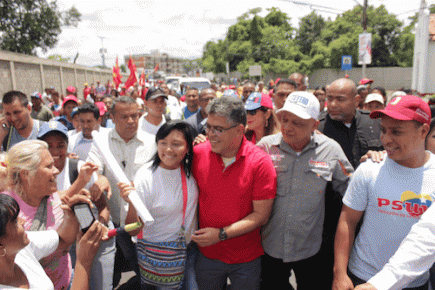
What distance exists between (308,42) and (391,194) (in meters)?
42.3

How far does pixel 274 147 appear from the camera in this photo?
2.46 m

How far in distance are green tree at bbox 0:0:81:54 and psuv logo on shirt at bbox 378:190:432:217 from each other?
1052 inches

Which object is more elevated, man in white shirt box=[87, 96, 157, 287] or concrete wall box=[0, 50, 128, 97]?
concrete wall box=[0, 50, 128, 97]

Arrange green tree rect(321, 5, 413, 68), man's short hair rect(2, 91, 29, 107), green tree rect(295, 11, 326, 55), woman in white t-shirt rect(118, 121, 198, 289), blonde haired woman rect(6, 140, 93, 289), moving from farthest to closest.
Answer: green tree rect(295, 11, 326, 55)
green tree rect(321, 5, 413, 68)
man's short hair rect(2, 91, 29, 107)
woman in white t-shirt rect(118, 121, 198, 289)
blonde haired woman rect(6, 140, 93, 289)

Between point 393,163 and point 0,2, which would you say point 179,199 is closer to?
point 393,163

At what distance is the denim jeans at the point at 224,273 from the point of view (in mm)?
2254

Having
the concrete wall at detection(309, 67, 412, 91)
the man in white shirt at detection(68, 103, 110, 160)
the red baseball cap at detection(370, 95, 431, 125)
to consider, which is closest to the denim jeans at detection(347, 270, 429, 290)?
the red baseball cap at detection(370, 95, 431, 125)

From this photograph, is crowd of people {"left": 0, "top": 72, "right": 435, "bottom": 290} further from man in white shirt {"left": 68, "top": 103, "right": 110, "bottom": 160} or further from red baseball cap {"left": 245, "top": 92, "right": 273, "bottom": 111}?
man in white shirt {"left": 68, "top": 103, "right": 110, "bottom": 160}

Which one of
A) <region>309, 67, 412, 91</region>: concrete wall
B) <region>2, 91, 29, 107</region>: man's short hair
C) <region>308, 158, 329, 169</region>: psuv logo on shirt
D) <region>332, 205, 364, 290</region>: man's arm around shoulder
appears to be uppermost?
<region>309, 67, 412, 91</region>: concrete wall

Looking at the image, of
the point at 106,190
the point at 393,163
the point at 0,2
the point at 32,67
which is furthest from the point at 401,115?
the point at 0,2

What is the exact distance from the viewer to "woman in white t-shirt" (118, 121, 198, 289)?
2.11 metres

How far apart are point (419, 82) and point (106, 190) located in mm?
19651

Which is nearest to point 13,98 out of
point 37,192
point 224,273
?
point 37,192

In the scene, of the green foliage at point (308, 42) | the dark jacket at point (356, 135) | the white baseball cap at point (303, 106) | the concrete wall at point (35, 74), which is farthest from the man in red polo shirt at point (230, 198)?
the green foliage at point (308, 42)
